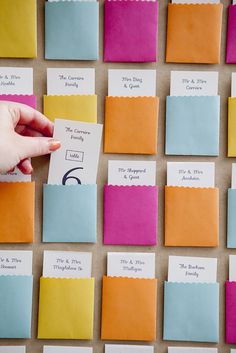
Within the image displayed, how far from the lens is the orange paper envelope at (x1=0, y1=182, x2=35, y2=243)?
837 mm

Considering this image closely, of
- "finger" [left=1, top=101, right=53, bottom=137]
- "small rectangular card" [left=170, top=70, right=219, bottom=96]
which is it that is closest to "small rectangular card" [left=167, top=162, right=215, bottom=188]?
"small rectangular card" [left=170, top=70, right=219, bottom=96]

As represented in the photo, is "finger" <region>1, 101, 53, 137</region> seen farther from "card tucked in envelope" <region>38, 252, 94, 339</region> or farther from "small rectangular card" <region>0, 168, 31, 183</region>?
"card tucked in envelope" <region>38, 252, 94, 339</region>

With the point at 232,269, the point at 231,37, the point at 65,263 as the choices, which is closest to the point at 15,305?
the point at 65,263

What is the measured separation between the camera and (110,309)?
0.85 m

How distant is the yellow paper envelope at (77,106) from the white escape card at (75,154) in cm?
2

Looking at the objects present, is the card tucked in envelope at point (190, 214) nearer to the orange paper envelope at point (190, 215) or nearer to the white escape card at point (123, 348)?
the orange paper envelope at point (190, 215)

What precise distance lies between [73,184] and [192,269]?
29 cm

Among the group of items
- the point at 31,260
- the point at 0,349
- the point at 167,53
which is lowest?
the point at 0,349

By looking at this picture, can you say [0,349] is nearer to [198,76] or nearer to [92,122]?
[92,122]

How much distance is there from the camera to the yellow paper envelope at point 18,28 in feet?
2.72

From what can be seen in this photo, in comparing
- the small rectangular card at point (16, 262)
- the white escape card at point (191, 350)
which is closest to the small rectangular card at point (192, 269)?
the white escape card at point (191, 350)

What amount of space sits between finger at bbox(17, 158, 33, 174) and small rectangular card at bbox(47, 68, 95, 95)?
141mm

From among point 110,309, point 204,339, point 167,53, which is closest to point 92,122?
point 167,53

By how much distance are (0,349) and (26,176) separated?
1.13 ft
